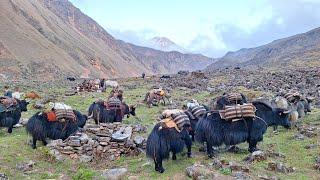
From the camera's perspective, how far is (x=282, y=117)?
45.6ft

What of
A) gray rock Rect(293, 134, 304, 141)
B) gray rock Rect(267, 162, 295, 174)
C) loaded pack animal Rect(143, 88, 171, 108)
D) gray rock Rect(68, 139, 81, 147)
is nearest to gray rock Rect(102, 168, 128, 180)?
gray rock Rect(68, 139, 81, 147)

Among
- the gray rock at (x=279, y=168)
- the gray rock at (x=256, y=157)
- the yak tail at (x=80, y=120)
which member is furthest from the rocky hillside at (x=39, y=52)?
the gray rock at (x=279, y=168)

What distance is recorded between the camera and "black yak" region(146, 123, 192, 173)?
402 inches

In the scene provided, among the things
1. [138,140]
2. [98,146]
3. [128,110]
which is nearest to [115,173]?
[98,146]

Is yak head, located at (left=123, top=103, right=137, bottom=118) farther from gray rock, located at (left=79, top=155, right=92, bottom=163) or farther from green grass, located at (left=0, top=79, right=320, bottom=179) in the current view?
gray rock, located at (left=79, top=155, right=92, bottom=163)

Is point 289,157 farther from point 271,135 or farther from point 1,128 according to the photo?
point 1,128

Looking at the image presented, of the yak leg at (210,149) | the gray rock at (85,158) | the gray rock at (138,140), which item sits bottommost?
the gray rock at (85,158)

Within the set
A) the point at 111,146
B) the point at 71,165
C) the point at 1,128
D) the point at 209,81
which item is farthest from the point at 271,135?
the point at 209,81

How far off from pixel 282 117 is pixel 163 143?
198 inches

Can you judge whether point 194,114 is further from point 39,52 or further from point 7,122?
point 39,52

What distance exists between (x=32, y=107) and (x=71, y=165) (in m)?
9.72

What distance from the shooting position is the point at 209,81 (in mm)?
36281

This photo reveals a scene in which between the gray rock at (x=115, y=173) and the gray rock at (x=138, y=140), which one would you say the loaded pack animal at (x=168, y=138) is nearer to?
the gray rock at (x=115, y=173)

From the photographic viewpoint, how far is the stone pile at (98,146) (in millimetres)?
11672
